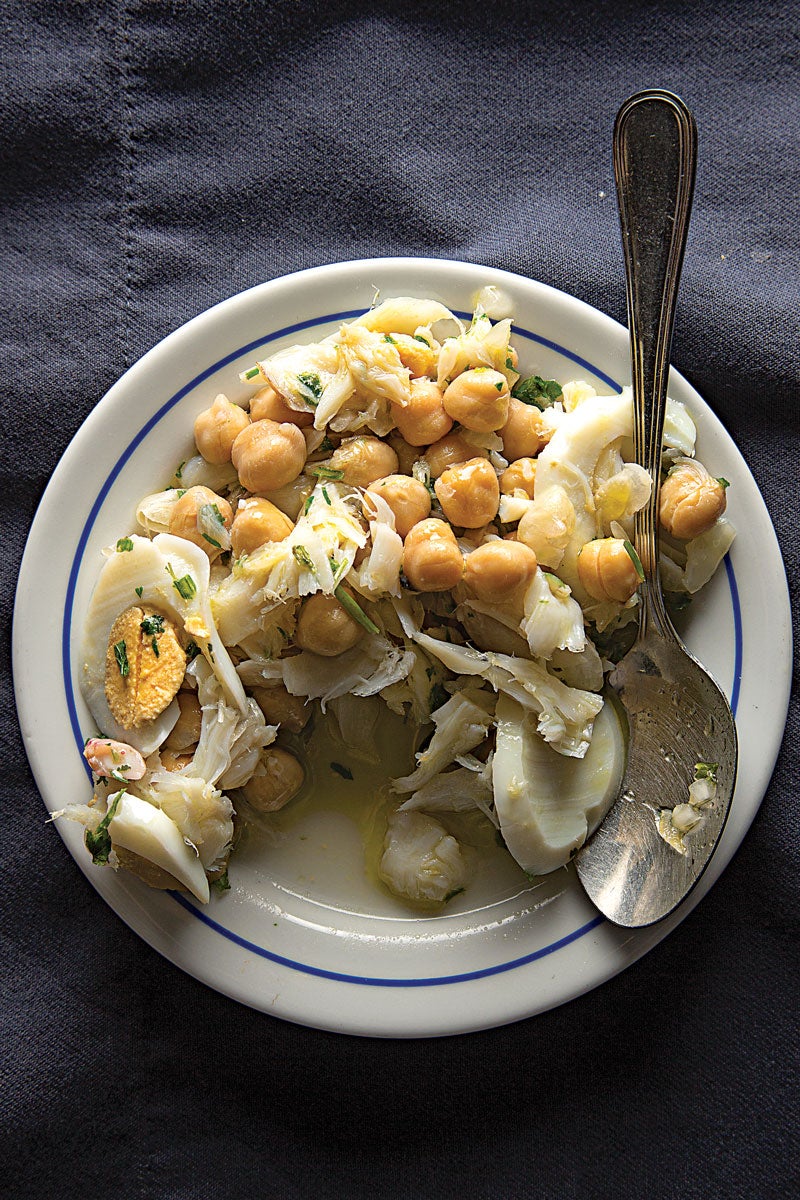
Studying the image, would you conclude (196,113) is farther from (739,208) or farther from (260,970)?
(260,970)

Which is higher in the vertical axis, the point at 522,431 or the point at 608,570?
the point at 522,431

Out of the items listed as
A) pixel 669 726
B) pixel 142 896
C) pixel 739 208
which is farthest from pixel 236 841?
pixel 739 208

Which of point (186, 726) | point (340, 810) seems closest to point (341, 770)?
point (340, 810)

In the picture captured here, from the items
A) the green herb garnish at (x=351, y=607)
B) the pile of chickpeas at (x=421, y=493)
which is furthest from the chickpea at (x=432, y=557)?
the green herb garnish at (x=351, y=607)

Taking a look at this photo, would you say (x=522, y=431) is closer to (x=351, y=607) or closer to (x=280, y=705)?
(x=351, y=607)

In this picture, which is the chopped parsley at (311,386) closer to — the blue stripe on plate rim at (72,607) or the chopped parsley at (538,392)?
the blue stripe on plate rim at (72,607)

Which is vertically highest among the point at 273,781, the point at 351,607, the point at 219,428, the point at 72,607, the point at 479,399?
the point at 479,399
